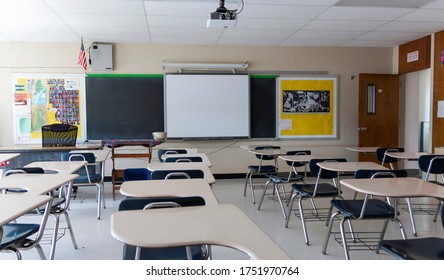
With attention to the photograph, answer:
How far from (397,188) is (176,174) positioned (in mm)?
1688

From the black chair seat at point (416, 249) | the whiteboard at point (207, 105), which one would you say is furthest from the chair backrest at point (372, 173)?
the whiteboard at point (207, 105)

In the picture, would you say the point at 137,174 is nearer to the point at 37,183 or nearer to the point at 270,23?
the point at 37,183

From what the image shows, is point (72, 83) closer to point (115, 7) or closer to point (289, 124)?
point (115, 7)

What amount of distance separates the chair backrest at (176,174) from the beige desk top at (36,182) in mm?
672

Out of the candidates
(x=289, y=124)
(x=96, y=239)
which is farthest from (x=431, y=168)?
(x=96, y=239)

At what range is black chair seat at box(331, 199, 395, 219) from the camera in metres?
2.67

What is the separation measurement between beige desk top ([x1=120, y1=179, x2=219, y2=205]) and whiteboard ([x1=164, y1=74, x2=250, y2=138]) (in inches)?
164

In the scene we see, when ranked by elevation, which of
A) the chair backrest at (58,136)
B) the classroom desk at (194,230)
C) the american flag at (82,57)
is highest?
the american flag at (82,57)

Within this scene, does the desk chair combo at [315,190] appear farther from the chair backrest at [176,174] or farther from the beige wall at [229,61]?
the beige wall at [229,61]

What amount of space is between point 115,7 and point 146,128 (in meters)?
2.63

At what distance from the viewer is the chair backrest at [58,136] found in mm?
5621

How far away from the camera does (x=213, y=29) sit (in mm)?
5762

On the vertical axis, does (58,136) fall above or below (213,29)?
below

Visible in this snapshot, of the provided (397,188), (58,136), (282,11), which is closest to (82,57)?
(58,136)
